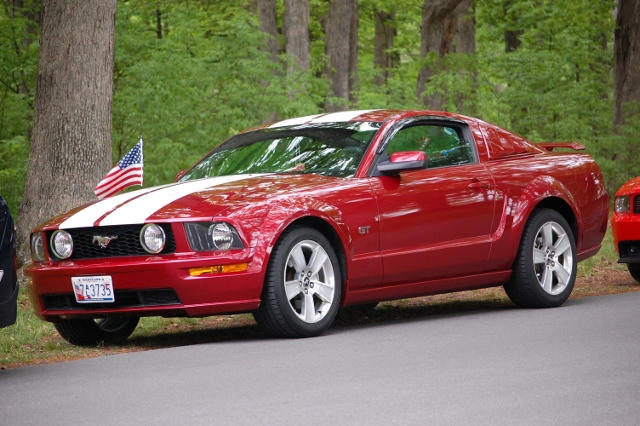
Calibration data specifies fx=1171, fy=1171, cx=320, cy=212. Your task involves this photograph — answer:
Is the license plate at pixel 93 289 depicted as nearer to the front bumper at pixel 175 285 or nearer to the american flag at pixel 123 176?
the front bumper at pixel 175 285

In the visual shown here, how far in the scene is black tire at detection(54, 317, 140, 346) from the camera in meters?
8.53

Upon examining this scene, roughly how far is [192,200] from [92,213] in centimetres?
73

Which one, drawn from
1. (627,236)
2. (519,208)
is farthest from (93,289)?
(627,236)

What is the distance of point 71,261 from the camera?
802 centimetres

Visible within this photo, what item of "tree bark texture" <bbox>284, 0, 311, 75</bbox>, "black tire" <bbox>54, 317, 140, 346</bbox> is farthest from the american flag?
"tree bark texture" <bbox>284, 0, 311, 75</bbox>

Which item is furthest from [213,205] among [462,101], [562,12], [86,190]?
[562,12]

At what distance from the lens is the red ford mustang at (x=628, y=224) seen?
1103 cm

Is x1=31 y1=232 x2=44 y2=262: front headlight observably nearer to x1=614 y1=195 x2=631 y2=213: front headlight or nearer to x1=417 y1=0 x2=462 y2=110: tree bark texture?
x1=614 y1=195 x2=631 y2=213: front headlight

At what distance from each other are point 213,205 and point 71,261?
108 centimetres

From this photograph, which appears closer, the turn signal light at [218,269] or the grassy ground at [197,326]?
the turn signal light at [218,269]

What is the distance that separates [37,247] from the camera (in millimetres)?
8328

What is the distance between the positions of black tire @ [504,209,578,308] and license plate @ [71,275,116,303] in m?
3.60

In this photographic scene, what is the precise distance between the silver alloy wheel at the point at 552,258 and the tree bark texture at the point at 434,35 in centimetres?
1846

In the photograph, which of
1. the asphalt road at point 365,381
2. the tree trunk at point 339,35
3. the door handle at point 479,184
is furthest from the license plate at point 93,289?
the tree trunk at point 339,35
